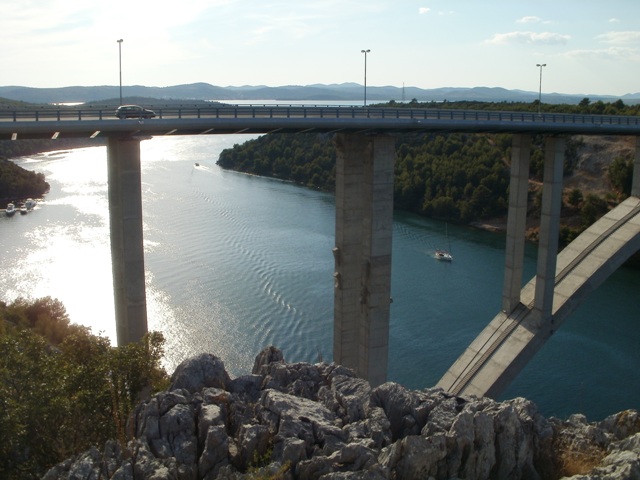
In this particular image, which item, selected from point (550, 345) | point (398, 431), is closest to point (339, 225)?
point (398, 431)

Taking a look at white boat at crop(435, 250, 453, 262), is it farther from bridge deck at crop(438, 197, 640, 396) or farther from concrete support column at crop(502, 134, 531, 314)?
concrete support column at crop(502, 134, 531, 314)

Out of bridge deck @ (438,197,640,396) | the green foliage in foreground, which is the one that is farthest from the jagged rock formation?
bridge deck @ (438,197,640,396)

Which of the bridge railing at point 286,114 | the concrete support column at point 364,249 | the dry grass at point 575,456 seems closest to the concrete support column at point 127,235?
the bridge railing at point 286,114

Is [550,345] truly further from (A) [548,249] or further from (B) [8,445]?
(B) [8,445]

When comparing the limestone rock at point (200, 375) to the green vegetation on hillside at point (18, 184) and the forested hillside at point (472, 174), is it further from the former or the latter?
the green vegetation on hillside at point (18, 184)

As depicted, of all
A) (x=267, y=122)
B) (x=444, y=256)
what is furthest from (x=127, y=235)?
(x=444, y=256)
